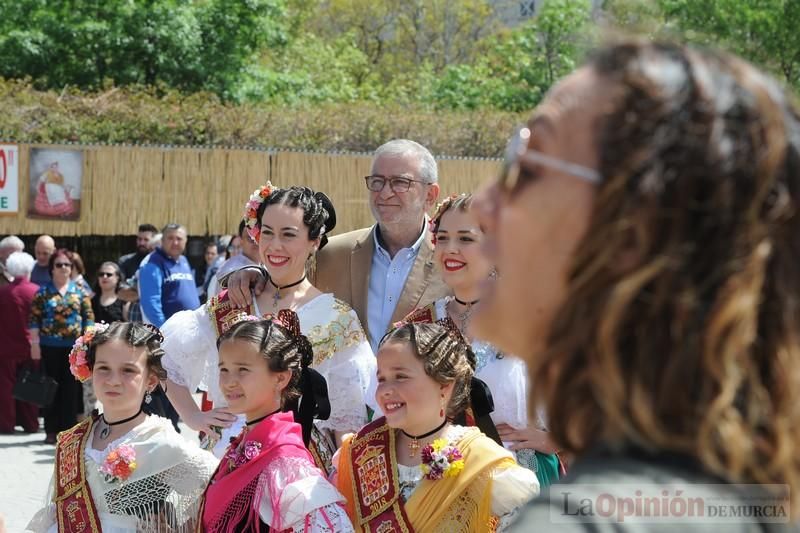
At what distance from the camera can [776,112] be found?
124 centimetres

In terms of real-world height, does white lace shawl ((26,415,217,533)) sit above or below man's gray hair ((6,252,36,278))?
above

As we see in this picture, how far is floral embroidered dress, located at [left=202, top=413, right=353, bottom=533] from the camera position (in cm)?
392

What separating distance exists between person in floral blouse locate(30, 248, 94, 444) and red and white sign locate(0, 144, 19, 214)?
2.72 metres

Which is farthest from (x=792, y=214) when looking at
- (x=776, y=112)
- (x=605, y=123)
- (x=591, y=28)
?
(x=591, y=28)

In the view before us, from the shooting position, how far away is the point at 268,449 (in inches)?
161

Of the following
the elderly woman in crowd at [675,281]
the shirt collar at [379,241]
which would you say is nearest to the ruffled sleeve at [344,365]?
the shirt collar at [379,241]

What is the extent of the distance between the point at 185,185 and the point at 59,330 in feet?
13.3

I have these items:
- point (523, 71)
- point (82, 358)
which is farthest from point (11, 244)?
point (523, 71)

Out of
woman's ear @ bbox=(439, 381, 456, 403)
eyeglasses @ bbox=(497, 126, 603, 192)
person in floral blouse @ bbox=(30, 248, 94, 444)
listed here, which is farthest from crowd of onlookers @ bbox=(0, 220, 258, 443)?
eyeglasses @ bbox=(497, 126, 603, 192)

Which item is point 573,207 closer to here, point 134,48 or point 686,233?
point 686,233

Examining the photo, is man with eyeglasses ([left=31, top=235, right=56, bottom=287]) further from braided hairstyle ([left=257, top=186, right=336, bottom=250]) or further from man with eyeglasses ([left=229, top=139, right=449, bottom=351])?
braided hairstyle ([left=257, top=186, right=336, bottom=250])

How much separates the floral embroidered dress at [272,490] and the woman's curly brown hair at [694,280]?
2.80m

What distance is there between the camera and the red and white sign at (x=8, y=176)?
12852 mm

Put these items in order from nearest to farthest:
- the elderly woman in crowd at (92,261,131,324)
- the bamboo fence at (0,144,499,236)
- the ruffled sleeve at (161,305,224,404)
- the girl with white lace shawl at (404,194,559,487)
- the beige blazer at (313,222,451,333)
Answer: the girl with white lace shawl at (404,194,559,487) < the ruffled sleeve at (161,305,224,404) < the beige blazer at (313,222,451,333) < the elderly woman in crowd at (92,261,131,324) < the bamboo fence at (0,144,499,236)
